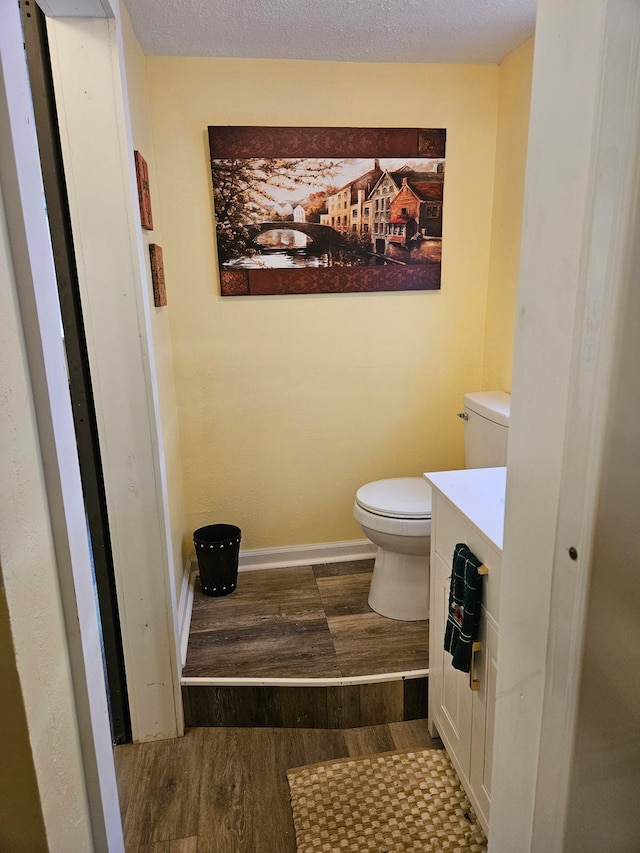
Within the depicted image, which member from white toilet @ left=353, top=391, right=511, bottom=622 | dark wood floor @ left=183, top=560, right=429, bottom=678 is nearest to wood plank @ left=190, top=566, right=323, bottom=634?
dark wood floor @ left=183, top=560, right=429, bottom=678

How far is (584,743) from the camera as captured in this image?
671 millimetres

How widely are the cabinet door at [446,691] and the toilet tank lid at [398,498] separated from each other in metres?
0.37

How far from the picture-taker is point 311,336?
8.44 ft

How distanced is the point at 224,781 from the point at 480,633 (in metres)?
0.96

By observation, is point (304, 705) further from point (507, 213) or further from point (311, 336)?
point (507, 213)

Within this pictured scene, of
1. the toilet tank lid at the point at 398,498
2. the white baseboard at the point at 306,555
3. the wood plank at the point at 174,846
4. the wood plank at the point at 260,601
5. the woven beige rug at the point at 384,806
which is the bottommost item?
the wood plank at the point at 174,846

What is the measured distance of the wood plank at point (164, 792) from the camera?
162 cm

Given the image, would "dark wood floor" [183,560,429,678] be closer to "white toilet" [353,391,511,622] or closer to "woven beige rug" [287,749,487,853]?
"white toilet" [353,391,511,622]

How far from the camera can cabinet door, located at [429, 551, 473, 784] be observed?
5.18 ft

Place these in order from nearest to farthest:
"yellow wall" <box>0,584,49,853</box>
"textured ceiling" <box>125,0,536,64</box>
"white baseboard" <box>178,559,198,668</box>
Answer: "yellow wall" <box>0,584,49,853</box> → "textured ceiling" <box>125,0,536,64</box> → "white baseboard" <box>178,559,198,668</box>

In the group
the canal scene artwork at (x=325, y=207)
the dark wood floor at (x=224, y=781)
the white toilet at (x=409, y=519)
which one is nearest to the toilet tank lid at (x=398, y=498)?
the white toilet at (x=409, y=519)

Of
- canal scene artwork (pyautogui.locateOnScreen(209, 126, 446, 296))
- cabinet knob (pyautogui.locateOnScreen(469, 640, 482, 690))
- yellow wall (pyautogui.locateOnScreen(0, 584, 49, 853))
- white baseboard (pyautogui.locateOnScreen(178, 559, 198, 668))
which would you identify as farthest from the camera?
canal scene artwork (pyautogui.locateOnScreen(209, 126, 446, 296))

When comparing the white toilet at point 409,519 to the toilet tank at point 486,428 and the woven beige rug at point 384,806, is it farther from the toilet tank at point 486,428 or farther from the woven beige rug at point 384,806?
the woven beige rug at point 384,806

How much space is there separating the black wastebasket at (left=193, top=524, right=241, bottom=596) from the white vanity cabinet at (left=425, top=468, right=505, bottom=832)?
977 millimetres
